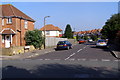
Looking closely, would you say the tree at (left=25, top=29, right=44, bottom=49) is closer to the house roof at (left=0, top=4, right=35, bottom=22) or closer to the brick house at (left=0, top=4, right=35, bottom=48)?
the brick house at (left=0, top=4, right=35, bottom=48)

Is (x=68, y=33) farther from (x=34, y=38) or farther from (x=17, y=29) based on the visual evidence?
(x=34, y=38)

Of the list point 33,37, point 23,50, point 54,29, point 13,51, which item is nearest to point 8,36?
point 33,37

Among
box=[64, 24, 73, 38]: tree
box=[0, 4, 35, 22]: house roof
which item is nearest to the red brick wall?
box=[0, 4, 35, 22]: house roof

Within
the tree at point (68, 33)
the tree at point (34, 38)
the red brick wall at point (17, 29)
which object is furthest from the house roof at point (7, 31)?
the tree at point (68, 33)

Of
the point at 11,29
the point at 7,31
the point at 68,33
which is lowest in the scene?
the point at 7,31

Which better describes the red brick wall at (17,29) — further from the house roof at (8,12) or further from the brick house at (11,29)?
the house roof at (8,12)

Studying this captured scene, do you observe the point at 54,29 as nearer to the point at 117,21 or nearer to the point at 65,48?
the point at 117,21

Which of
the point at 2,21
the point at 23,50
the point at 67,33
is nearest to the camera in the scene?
the point at 23,50

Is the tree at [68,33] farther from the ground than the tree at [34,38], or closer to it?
farther from the ground

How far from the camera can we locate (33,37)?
86.7ft

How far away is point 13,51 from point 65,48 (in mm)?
9498

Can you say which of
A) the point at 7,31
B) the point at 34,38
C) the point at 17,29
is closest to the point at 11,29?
the point at 7,31

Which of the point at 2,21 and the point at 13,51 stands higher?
the point at 2,21

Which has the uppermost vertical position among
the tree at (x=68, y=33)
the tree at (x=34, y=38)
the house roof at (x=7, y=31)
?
the tree at (x=68, y=33)
